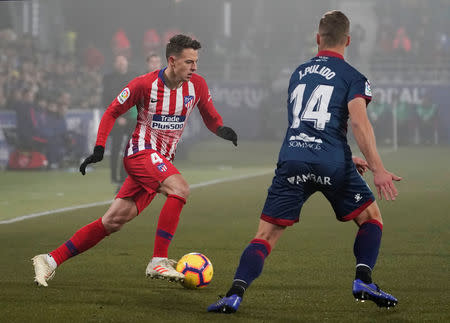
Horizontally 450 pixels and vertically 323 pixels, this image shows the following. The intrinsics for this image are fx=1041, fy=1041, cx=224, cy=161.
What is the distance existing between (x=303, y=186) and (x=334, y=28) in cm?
101

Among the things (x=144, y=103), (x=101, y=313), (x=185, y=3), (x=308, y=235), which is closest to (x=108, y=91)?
(x=308, y=235)

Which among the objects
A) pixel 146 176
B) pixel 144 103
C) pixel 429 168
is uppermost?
pixel 144 103

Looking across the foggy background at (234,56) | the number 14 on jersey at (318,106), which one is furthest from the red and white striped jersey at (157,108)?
the foggy background at (234,56)

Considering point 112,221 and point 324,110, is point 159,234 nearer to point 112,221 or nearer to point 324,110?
point 112,221

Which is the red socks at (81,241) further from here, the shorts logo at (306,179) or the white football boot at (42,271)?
the shorts logo at (306,179)

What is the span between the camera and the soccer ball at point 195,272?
299 inches

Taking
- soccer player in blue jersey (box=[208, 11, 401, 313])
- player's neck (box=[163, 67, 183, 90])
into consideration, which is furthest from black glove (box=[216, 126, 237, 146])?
soccer player in blue jersey (box=[208, 11, 401, 313])

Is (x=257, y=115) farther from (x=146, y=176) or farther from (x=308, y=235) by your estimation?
(x=146, y=176)

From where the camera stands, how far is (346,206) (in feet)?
21.7

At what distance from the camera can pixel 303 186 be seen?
6.52m

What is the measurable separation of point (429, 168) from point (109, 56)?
19.7 meters

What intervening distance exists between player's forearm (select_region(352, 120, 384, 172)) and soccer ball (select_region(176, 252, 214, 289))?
1.80 m

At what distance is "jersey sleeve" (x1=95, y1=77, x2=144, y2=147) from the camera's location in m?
7.86

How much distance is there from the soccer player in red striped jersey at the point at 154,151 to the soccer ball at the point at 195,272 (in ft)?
0.42
